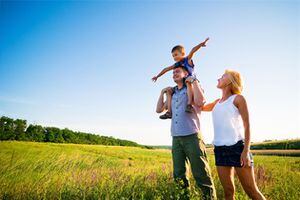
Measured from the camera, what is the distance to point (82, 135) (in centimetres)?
7362

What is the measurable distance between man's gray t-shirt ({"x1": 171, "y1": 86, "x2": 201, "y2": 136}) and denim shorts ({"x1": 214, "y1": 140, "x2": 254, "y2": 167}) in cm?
67

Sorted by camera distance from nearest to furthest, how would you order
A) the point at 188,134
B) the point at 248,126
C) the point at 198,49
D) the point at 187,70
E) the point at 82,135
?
the point at 248,126 → the point at 188,134 → the point at 187,70 → the point at 198,49 → the point at 82,135

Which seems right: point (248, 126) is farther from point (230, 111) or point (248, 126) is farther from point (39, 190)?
point (39, 190)

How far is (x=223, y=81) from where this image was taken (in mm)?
3057

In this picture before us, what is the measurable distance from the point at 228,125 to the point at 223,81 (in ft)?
2.14

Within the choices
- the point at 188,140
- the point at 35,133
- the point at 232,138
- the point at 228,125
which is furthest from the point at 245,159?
the point at 35,133

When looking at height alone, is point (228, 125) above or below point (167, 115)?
below

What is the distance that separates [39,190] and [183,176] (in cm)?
250

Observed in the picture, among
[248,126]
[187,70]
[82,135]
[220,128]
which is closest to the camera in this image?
[248,126]

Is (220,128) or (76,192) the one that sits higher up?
(220,128)

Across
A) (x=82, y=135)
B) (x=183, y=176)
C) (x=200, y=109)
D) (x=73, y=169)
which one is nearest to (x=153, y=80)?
(x=200, y=109)

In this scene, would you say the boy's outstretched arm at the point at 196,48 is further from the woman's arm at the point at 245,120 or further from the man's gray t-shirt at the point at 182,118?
the woman's arm at the point at 245,120

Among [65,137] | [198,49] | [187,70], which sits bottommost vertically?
[65,137]

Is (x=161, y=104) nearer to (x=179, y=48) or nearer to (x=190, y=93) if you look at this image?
(x=190, y=93)
